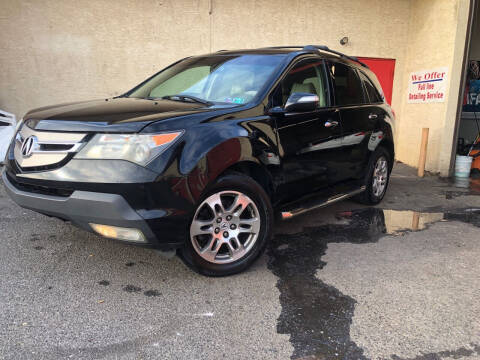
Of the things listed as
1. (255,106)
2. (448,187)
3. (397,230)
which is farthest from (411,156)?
(255,106)

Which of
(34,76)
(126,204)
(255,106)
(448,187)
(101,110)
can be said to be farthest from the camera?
(34,76)

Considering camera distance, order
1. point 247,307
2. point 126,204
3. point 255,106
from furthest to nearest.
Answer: point 255,106 < point 247,307 < point 126,204

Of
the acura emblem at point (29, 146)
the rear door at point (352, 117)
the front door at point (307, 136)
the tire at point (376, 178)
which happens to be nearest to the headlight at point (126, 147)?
the acura emblem at point (29, 146)

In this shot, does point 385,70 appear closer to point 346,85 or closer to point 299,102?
point 346,85

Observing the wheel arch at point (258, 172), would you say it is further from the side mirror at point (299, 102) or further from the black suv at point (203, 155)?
the side mirror at point (299, 102)

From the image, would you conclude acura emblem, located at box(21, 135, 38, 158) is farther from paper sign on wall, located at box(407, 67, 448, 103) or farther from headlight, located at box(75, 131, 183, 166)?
paper sign on wall, located at box(407, 67, 448, 103)

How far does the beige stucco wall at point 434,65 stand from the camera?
727 centimetres

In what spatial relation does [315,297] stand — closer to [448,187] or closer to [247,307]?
[247,307]

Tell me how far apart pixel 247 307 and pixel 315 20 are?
23.2 ft

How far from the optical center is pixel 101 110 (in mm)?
2984

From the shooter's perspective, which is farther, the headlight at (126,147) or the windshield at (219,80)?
the windshield at (219,80)

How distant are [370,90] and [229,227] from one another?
299 centimetres

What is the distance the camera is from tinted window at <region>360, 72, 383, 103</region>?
4.96 meters

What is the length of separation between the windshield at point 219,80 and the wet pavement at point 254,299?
146 centimetres
